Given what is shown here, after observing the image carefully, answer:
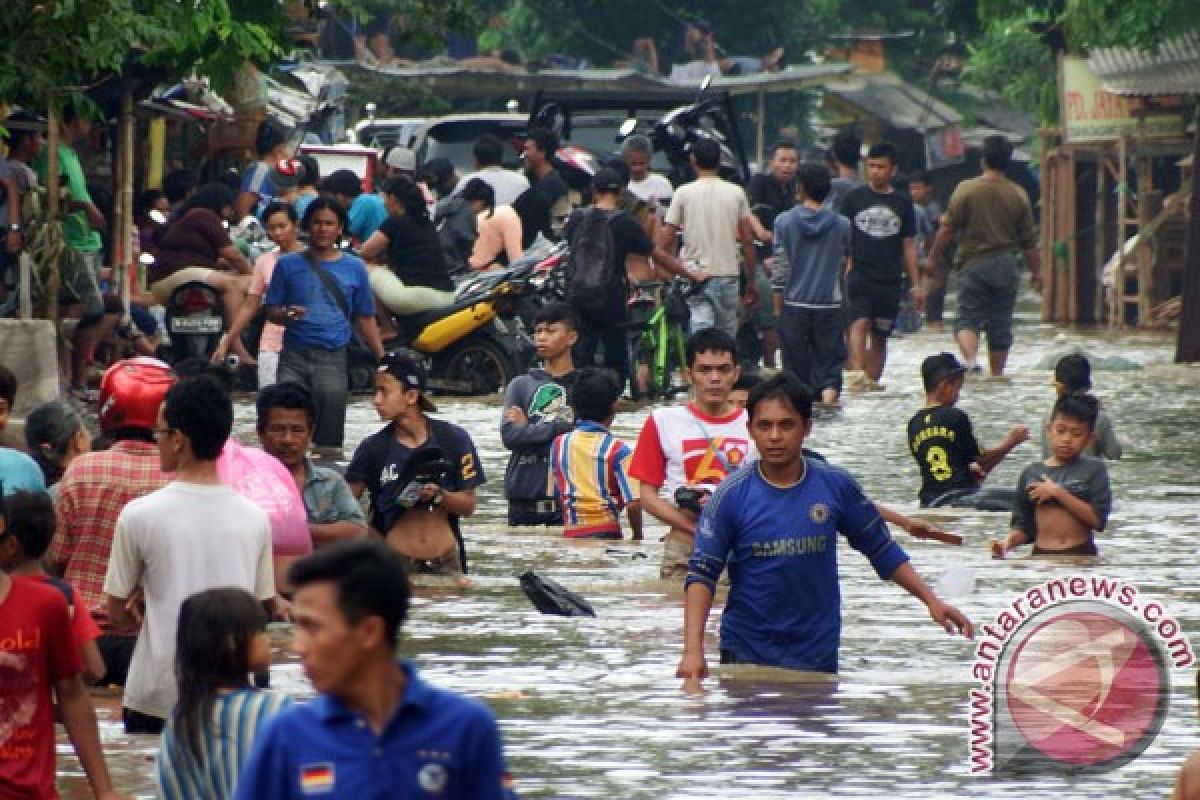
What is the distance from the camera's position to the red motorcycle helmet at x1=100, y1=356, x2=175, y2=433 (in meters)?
8.52

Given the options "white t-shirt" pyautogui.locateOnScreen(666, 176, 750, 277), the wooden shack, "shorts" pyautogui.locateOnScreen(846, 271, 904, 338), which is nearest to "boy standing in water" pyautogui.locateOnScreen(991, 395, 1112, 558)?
"white t-shirt" pyautogui.locateOnScreen(666, 176, 750, 277)

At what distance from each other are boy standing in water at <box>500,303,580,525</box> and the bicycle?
7342mm

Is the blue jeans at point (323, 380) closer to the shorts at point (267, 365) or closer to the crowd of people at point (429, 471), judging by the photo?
the crowd of people at point (429, 471)

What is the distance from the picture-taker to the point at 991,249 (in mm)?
23328

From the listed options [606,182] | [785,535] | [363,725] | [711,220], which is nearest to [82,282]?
[606,182]

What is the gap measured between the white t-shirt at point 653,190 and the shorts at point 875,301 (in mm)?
2300

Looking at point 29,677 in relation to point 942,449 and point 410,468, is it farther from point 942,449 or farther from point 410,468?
point 942,449

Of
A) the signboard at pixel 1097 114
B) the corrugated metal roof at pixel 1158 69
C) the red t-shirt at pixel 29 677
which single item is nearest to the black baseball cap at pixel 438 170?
the corrugated metal roof at pixel 1158 69

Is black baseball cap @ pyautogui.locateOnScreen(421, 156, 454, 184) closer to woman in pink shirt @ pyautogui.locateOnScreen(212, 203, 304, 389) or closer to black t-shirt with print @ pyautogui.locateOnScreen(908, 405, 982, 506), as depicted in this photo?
woman in pink shirt @ pyautogui.locateOnScreen(212, 203, 304, 389)

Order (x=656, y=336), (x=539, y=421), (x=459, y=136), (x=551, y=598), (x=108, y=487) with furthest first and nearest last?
(x=459, y=136) → (x=656, y=336) → (x=539, y=421) → (x=551, y=598) → (x=108, y=487)

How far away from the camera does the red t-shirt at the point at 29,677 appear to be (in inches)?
261

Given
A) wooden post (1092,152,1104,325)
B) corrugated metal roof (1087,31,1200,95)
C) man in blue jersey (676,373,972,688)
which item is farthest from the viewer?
wooden post (1092,152,1104,325)

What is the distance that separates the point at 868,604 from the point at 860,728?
3.16m

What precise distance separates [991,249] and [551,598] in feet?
40.2
